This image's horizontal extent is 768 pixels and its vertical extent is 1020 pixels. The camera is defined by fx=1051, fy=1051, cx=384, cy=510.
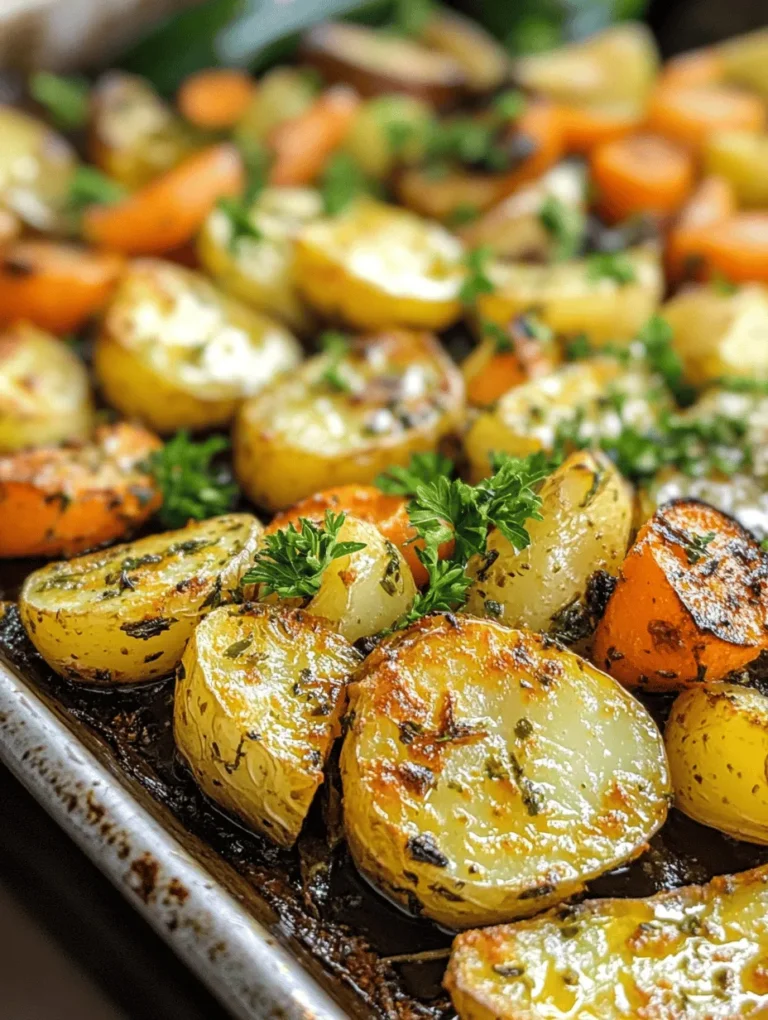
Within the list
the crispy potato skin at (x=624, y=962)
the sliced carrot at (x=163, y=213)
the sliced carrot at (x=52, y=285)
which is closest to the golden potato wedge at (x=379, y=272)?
the sliced carrot at (x=163, y=213)

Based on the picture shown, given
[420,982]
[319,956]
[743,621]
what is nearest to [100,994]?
[319,956]

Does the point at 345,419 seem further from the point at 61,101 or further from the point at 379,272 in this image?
the point at 61,101

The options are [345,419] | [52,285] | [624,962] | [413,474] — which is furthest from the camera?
[52,285]

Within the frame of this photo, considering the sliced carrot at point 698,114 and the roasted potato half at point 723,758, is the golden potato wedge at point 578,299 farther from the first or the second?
the roasted potato half at point 723,758

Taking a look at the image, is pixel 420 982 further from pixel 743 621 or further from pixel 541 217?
pixel 541 217

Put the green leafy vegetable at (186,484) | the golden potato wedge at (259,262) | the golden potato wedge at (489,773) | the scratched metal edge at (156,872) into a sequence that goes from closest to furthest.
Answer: the scratched metal edge at (156,872) → the golden potato wedge at (489,773) → the green leafy vegetable at (186,484) → the golden potato wedge at (259,262)

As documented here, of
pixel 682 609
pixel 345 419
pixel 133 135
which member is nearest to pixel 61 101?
pixel 133 135
